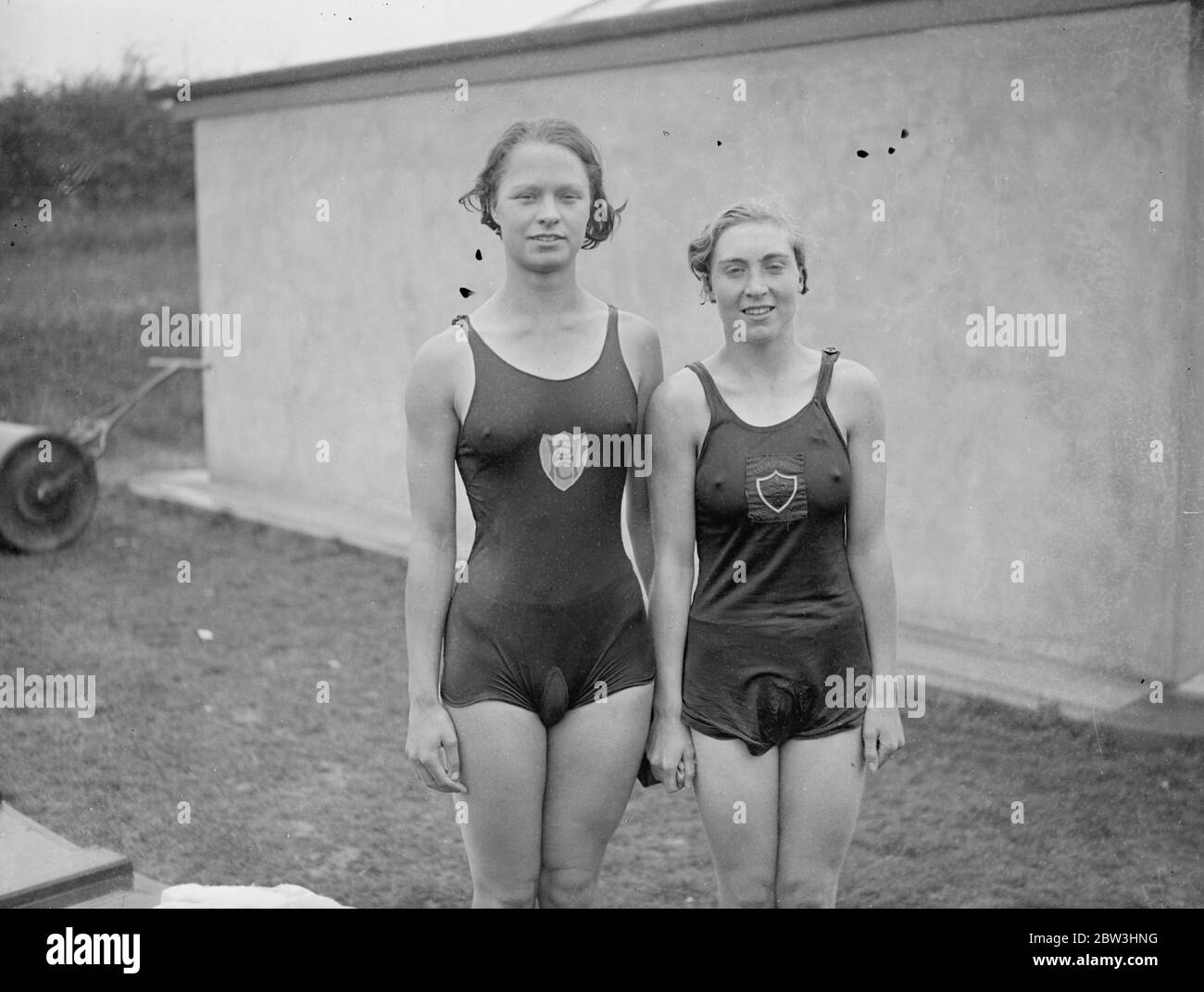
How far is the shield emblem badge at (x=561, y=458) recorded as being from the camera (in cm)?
208

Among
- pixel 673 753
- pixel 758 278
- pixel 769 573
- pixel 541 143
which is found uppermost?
pixel 541 143

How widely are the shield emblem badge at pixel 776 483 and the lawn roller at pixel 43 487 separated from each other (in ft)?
15.7

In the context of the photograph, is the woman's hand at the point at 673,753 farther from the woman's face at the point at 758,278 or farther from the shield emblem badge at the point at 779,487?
the woman's face at the point at 758,278

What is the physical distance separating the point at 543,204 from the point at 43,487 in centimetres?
516

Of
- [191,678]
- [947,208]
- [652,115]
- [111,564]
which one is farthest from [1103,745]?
[111,564]

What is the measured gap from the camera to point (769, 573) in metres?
2.11

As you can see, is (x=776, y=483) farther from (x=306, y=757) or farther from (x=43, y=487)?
(x=43, y=487)

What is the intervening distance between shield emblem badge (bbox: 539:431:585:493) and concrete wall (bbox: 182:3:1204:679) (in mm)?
2345

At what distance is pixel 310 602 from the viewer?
5.87 meters

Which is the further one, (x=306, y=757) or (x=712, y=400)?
(x=306, y=757)

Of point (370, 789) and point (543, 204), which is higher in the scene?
point (543, 204)

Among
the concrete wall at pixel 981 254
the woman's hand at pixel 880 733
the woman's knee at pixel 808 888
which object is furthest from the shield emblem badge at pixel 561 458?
the concrete wall at pixel 981 254

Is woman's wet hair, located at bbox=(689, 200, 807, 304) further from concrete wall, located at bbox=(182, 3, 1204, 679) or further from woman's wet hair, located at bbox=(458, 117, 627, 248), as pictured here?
concrete wall, located at bbox=(182, 3, 1204, 679)

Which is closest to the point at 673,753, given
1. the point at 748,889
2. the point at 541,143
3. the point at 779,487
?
the point at 748,889
